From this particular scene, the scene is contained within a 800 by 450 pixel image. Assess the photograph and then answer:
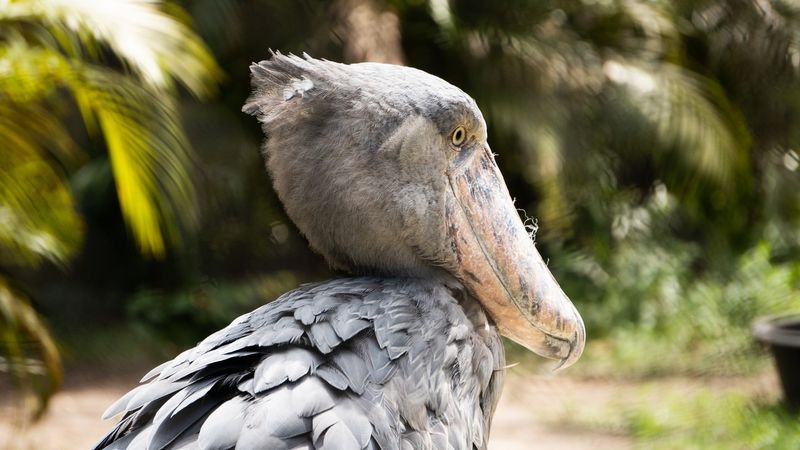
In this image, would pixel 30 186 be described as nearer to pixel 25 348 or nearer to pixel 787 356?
pixel 25 348

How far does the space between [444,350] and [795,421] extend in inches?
117

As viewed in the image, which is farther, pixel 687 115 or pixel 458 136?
pixel 687 115

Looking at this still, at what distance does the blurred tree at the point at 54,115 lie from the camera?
3.52 meters

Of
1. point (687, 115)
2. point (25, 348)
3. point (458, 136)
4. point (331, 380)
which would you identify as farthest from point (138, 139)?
point (687, 115)

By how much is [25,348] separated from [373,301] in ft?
8.66

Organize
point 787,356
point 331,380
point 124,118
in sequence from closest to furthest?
point 331,380 → point 124,118 → point 787,356

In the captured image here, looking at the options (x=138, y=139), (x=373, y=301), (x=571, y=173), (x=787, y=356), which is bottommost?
(x=571, y=173)

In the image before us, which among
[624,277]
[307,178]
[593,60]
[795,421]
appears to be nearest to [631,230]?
[624,277]

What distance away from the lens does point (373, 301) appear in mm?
1974

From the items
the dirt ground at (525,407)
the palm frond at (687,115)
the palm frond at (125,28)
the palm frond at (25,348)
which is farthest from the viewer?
the palm frond at (687,115)

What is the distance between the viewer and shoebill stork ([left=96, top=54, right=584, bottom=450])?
5.72ft

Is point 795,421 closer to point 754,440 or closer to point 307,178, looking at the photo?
point 754,440

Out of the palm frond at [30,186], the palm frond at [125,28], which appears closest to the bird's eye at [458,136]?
the palm frond at [125,28]

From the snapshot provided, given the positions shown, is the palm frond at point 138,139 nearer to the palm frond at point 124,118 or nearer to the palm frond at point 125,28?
the palm frond at point 124,118
